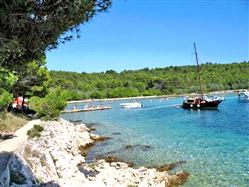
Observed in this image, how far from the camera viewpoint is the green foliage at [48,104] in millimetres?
42844

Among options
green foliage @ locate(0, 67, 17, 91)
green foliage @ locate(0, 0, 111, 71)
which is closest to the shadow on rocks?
green foliage @ locate(0, 67, 17, 91)

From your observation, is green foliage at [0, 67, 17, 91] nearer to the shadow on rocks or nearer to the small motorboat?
the shadow on rocks

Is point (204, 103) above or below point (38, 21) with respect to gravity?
below

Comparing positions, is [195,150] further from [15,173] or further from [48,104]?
[15,173]

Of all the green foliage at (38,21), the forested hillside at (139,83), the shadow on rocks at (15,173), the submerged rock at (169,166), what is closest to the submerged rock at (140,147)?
the submerged rock at (169,166)

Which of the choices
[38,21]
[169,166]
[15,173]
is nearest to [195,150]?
[169,166]

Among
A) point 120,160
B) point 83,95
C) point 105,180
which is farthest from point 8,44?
point 83,95

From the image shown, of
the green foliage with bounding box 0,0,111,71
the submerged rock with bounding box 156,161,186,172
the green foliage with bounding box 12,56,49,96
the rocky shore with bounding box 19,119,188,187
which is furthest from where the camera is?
the green foliage with bounding box 12,56,49,96

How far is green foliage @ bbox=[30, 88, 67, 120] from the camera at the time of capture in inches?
1687

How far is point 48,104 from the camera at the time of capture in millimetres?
43219

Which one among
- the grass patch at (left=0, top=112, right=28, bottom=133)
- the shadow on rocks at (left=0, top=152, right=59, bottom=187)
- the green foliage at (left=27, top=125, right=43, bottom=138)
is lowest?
the shadow on rocks at (left=0, top=152, right=59, bottom=187)

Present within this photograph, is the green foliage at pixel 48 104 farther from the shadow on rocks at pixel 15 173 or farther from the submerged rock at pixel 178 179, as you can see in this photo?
the shadow on rocks at pixel 15 173

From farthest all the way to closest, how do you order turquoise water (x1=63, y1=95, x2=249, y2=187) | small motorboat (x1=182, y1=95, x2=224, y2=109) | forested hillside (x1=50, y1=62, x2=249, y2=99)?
forested hillside (x1=50, y1=62, x2=249, y2=99) < small motorboat (x1=182, y1=95, x2=224, y2=109) < turquoise water (x1=63, y1=95, x2=249, y2=187)

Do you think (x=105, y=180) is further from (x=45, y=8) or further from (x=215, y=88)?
(x=215, y=88)
